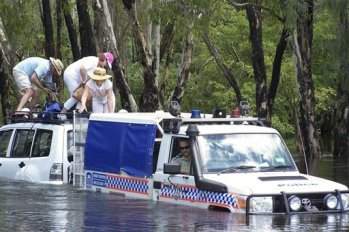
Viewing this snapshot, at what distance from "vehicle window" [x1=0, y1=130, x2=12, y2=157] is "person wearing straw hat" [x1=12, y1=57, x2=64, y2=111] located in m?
2.21

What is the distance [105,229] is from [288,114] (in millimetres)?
36929

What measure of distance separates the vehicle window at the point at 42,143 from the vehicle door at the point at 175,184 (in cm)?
339

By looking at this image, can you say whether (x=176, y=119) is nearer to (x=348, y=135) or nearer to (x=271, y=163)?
(x=271, y=163)

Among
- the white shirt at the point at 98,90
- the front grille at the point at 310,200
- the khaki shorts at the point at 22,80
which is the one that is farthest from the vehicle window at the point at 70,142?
the front grille at the point at 310,200

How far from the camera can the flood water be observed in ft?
37.7

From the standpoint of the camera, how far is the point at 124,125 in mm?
14383

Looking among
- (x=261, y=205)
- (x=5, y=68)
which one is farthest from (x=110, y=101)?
(x=5, y=68)

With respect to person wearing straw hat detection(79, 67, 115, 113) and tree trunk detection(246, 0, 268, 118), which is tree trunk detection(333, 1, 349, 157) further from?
person wearing straw hat detection(79, 67, 115, 113)

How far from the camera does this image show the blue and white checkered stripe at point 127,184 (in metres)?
13.7

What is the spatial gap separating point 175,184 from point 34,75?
766 cm

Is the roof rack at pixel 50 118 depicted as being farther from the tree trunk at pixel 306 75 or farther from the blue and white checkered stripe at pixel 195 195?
the tree trunk at pixel 306 75

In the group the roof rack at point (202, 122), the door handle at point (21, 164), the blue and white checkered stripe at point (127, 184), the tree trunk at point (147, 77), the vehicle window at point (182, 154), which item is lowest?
the blue and white checkered stripe at point (127, 184)

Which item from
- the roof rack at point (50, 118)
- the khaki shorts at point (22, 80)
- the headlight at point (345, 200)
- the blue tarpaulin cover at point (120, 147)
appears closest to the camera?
the headlight at point (345, 200)

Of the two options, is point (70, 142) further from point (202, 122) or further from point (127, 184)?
point (202, 122)
